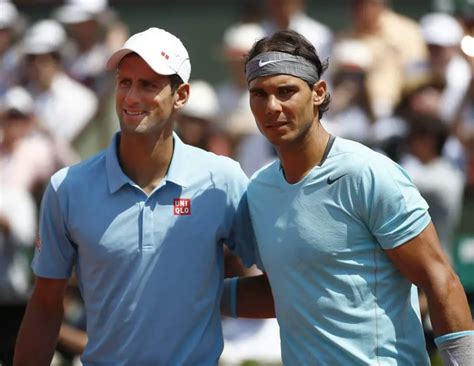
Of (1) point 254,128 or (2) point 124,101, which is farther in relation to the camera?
(1) point 254,128

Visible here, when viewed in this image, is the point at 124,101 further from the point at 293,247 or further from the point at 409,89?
the point at 409,89

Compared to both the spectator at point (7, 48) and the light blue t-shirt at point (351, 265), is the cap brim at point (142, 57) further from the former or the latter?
the spectator at point (7, 48)

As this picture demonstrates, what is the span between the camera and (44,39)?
9500 millimetres

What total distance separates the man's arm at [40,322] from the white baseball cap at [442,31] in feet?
15.2

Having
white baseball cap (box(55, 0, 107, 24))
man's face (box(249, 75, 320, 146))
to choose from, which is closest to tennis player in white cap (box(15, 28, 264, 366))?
man's face (box(249, 75, 320, 146))

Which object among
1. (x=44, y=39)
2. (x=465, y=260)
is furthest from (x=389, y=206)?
(x=44, y=39)

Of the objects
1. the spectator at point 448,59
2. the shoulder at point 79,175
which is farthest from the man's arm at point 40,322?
the spectator at point 448,59

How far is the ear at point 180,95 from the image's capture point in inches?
178

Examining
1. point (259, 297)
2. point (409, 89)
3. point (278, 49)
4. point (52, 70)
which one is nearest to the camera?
point (278, 49)

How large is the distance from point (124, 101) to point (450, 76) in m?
4.52

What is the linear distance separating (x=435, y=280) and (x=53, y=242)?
1.52m

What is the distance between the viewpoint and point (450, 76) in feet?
27.4

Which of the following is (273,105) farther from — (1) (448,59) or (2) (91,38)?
(2) (91,38)

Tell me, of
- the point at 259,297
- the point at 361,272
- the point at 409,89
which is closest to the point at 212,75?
the point at 409,89
